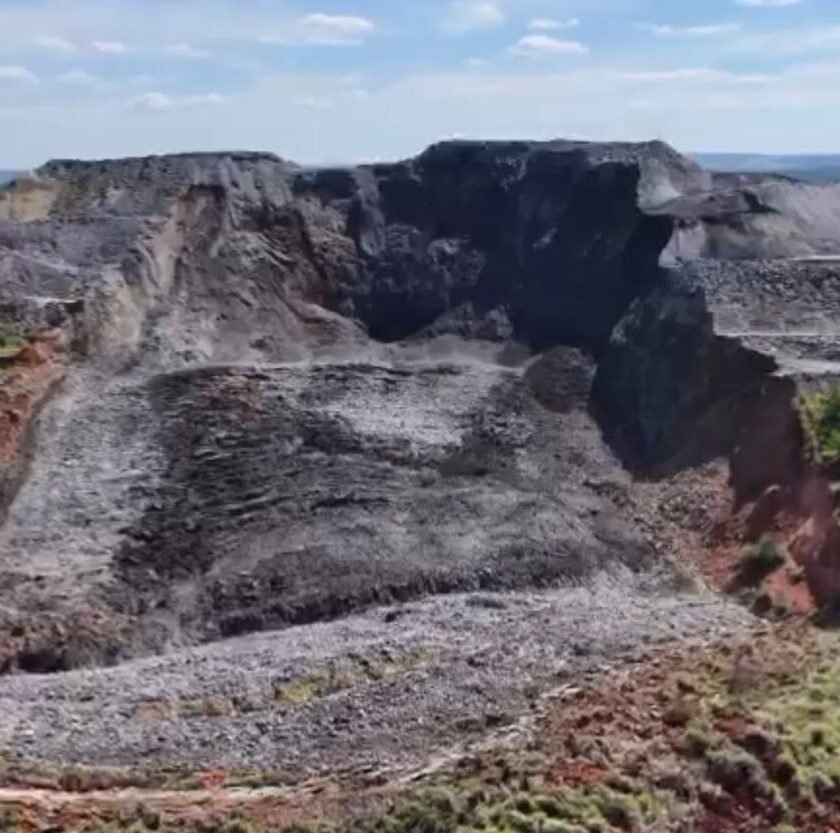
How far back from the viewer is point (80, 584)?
937 inches

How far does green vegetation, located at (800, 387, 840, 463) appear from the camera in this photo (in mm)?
25391

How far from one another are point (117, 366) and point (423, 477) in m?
10.3

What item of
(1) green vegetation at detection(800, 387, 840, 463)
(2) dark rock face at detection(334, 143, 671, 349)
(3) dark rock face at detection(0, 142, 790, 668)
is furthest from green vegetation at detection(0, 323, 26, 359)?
(1) green vegetation at detection(800, 387, 840, 463)

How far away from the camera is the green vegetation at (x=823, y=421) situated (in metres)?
25.4

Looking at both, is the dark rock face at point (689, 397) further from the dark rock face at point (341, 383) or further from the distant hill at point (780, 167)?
the distant hill at point (780, 167)

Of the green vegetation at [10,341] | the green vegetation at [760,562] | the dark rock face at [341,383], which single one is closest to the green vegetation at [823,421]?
the dark rock face at [341,383]

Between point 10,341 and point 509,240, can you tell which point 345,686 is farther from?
point 509,240

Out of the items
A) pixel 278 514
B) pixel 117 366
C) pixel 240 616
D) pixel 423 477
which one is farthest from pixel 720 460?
pixel 117 366

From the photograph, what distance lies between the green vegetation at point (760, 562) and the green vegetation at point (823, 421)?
2.33m

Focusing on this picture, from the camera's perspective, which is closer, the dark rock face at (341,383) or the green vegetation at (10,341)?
the dark rock face at (341,383)

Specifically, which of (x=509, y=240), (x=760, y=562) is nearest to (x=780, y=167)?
(x=509, y=240)

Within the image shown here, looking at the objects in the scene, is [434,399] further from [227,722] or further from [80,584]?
[227,722]

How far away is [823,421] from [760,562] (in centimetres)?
408

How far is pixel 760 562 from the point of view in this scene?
926 inches
